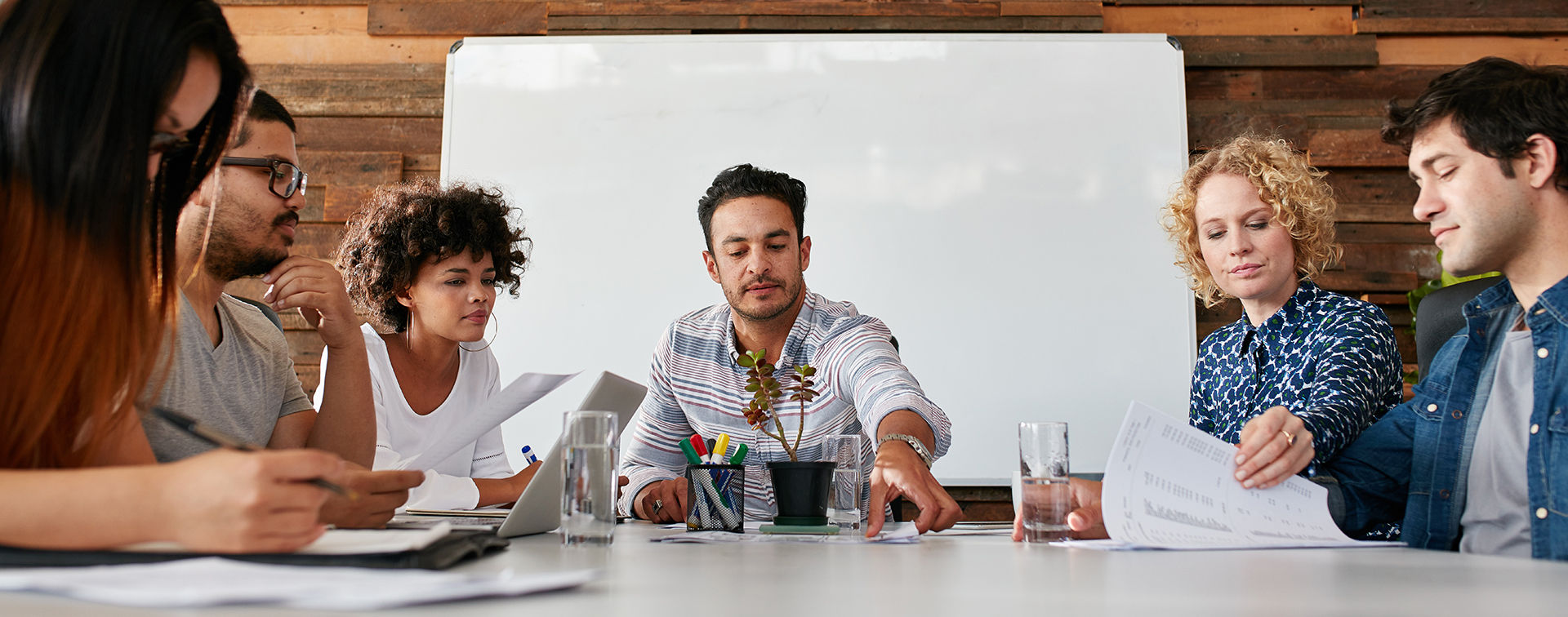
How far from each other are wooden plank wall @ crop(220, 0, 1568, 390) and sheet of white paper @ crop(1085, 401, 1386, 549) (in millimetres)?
2402

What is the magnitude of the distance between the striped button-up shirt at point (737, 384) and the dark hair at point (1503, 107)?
0.87 meters

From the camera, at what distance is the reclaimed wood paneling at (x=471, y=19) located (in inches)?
131

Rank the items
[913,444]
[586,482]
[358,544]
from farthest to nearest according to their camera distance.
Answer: [913,444], [586,482], [358,544]

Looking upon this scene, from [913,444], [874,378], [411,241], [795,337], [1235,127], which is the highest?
[1235,127]

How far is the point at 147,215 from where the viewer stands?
0.91 metres

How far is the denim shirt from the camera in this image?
115cm

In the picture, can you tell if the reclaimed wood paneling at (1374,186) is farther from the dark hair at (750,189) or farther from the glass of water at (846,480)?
the glass of water at (846,480)

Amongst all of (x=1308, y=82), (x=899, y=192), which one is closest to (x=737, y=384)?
(x=899, y=192)

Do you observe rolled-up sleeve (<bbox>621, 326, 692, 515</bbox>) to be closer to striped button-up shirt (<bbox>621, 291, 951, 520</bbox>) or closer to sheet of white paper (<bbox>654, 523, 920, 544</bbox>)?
striped button-up shirt (<bbox>621, 291, 951, 520</bbox>)

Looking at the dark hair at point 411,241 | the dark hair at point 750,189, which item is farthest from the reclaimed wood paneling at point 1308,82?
the dark hair at point 411,241

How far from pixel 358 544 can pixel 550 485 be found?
14.8 inches

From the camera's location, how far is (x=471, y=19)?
333cm

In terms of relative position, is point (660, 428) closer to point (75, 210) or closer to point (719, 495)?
point (719, 495)

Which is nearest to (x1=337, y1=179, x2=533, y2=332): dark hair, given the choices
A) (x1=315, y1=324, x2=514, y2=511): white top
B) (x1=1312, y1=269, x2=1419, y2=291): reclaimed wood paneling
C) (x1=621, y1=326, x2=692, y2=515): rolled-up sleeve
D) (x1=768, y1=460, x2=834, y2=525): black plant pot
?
(x1=315, y1=324, x2=514, y2=511): white top
